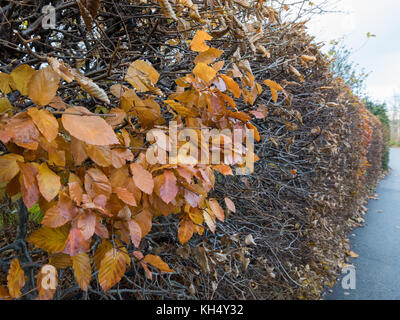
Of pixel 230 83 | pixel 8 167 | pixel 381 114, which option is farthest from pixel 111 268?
pixel 381 114

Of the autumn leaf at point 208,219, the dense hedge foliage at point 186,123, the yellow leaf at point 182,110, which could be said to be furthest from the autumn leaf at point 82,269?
the yellow leaf at point 182,110

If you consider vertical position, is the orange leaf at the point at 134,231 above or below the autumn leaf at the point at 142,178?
below

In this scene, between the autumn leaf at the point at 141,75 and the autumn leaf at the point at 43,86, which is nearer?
the autumn leaf at the point at 43,86

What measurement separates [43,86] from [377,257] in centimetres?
504

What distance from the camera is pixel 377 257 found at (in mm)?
4387

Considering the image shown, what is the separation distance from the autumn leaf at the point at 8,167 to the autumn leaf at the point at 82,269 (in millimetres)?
309

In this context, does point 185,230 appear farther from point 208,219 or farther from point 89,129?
point 89,129

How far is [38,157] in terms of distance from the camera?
81 cm

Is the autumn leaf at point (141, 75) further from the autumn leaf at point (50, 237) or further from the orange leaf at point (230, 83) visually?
the autumn leaf at point (50, 237)

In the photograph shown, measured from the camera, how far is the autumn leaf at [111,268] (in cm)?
86

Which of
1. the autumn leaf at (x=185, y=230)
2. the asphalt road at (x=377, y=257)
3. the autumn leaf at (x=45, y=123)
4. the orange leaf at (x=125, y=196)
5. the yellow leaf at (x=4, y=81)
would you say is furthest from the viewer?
the asphalt road at (x=377, y=257)

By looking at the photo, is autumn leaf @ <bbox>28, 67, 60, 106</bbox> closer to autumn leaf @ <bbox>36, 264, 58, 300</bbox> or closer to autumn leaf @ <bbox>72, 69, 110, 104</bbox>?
autumn leaf @ <bbox>72, 69, 110, 104</bbox>

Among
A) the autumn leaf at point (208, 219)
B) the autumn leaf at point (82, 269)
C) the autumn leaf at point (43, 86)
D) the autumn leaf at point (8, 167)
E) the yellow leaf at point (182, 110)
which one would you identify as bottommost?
the autumn leaf at point (82, 269)

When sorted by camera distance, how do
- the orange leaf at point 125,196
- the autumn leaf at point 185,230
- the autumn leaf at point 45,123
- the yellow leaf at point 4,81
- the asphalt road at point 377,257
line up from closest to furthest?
the autumn leaf at point 45,123, the orange leaf at point 125,196, the yellow leaf at point 4,81, the autumn leaf at point 185,230, the asphalt road at point 377,257
